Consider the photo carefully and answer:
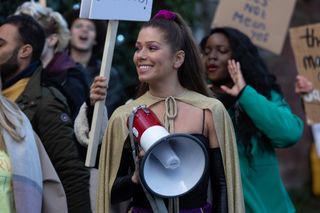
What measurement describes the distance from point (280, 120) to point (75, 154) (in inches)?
46.5

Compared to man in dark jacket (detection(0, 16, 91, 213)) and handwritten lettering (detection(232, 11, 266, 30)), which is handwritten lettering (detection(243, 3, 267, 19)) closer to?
handwritten lettering (detection(232, 11, 266, 30))

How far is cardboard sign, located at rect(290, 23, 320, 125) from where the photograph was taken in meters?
5.29

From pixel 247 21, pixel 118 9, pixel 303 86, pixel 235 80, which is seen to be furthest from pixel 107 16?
pixel 247 21

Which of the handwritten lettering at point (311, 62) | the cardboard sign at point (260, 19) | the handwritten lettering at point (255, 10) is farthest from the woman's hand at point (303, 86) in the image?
the handwritten lettering at point (255, 10)

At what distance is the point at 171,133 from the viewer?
3.54 m

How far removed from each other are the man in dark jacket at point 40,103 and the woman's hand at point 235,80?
94cm

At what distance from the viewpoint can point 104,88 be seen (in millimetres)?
4012

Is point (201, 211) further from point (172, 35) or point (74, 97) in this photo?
point (74, 97)

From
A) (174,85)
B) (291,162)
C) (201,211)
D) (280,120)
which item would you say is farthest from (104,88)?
(291,162)

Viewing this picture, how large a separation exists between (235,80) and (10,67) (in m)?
1.28

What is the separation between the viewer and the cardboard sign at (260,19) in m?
5.75

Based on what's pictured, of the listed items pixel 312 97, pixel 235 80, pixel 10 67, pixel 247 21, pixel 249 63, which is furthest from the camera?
pixel 247 21

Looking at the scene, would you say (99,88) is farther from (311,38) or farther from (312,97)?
(311,38)

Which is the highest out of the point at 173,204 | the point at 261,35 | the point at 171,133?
the point at 261,35
